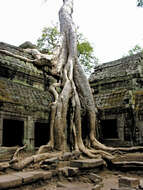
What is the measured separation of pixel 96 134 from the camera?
843 centimetres

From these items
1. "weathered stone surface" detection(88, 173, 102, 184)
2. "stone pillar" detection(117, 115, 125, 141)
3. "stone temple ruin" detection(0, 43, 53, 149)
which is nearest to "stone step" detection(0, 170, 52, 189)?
"weathered stone surface" detection(88, 173, 102, 184)

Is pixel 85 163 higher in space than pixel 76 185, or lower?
higher

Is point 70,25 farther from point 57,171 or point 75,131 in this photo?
point 57,171

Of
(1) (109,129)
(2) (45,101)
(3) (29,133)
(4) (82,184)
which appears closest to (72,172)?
(4) (82,184)

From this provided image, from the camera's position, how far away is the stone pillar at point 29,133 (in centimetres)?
687

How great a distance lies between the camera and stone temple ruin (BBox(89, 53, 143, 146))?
27.7 feet

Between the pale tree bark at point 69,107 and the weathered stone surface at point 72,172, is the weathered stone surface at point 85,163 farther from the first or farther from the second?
the pale tree bark at point 69,107

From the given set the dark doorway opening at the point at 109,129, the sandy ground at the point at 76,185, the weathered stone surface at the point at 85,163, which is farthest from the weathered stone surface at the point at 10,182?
the dark doorway opening at the point at 109,129

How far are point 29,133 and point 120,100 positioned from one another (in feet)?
14.0

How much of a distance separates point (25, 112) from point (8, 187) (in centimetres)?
327

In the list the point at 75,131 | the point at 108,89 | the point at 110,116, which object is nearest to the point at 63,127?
the point at 75,131

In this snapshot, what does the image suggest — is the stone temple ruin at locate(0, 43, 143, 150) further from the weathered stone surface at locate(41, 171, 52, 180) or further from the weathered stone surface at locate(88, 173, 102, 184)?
the weathered stone surface at locate(88, 173, 102, 184)

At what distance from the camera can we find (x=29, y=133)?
6.97m

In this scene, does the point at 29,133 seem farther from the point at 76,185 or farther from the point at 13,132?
the point at 76,185
